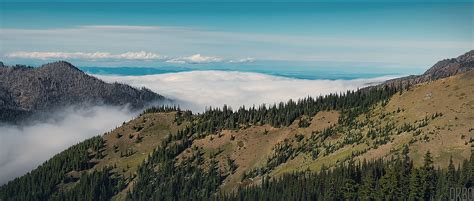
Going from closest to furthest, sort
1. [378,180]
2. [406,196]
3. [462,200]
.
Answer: [462,200], [406,196], [378,180]

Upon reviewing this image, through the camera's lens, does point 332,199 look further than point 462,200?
Yes

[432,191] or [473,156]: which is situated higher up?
[473,156]

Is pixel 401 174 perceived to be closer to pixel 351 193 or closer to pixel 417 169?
pixel 417 169

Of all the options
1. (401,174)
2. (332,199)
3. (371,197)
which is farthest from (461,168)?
(332,199)

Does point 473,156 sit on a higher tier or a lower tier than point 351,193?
higher

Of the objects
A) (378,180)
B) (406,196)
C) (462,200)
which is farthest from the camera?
(378,180)

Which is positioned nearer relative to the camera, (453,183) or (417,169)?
(453,183)

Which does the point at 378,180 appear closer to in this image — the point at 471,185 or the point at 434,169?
the point at 434,169

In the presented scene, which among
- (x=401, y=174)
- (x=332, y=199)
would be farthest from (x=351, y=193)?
(x=401, y=174)
